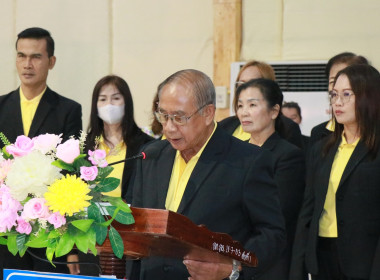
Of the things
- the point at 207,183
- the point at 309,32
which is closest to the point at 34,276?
the point at 207,183

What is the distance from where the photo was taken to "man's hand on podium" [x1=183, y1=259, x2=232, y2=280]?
7.57 feet

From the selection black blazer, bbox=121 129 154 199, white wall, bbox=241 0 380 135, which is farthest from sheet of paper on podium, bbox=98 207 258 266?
white wall, bbox=241 0 380 135

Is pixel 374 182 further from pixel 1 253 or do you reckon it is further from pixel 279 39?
pixel 279 39

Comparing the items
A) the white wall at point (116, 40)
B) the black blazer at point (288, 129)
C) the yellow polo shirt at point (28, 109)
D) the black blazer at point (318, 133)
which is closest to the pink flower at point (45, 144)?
the black blazer at point (318, 133)

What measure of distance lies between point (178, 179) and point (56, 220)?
810mm

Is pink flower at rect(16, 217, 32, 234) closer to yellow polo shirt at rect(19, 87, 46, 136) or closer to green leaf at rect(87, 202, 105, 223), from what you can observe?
green leaf at rect(87, 202, 105, 223)

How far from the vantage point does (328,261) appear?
368 centimetres

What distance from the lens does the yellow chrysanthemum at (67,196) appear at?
1.95 m

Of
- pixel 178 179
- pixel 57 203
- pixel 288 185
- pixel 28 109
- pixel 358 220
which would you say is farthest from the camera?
pixel 28 109

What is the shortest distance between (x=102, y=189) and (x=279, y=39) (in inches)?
206

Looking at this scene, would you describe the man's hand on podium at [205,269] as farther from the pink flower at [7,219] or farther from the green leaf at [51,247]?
the pink flower at [7,219]

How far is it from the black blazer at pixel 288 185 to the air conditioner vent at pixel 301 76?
2.91m

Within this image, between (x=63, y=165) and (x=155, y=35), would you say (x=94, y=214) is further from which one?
(x=155, y=35)

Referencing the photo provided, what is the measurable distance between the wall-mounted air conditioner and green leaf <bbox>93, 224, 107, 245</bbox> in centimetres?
508
